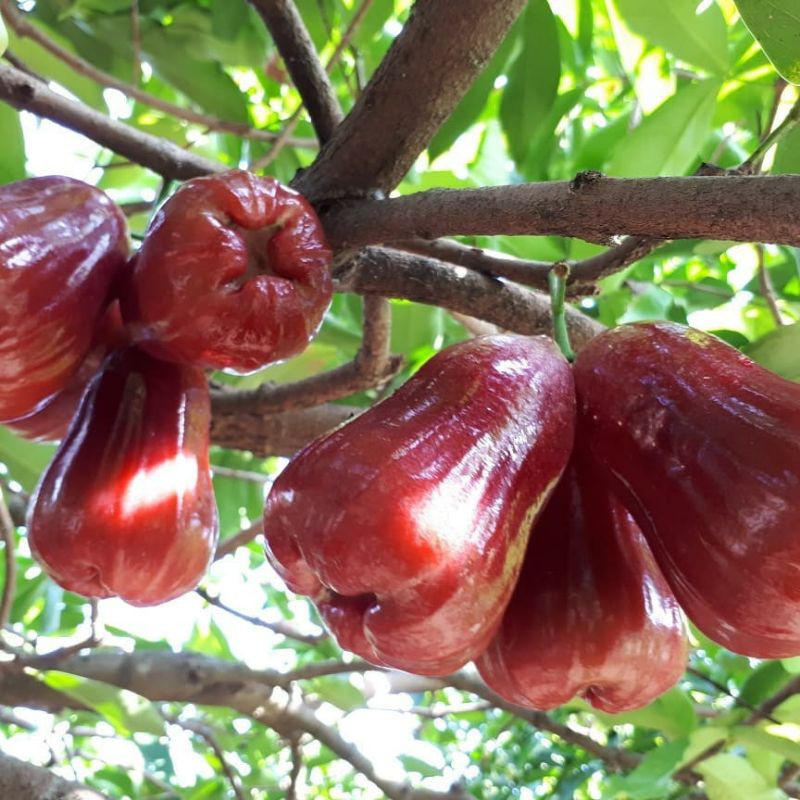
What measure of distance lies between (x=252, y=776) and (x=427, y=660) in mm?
1422

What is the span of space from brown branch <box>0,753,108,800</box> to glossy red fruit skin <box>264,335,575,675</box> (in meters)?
0.32

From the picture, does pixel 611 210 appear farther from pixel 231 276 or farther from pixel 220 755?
pixel 220 755

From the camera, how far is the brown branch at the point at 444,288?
69 centimetres

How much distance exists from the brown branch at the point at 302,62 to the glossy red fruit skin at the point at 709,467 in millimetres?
343

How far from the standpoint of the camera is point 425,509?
43 centimetres

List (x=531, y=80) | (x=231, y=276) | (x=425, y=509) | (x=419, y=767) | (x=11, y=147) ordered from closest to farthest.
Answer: (x=425, y=509), (x=231, y=276), (x=11, y=147), (x=531, y=80), (x=419, y=767)

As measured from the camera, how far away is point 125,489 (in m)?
0.59

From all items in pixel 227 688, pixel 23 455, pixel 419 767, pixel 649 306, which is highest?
pixel 649 306

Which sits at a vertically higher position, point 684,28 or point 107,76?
point 684,28

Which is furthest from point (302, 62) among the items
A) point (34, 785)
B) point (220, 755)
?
point (220, 755)

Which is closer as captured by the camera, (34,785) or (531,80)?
(34,785)

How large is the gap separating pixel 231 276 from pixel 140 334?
0.28 feet

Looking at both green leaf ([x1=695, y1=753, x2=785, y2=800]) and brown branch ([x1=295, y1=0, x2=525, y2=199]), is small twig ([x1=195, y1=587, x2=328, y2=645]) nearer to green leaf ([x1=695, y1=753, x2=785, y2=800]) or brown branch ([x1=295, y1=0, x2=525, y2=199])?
green leaf ([x1=695, y1=753, x2=785, y2=800])

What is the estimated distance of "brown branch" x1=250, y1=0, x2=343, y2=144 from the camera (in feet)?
2.38
